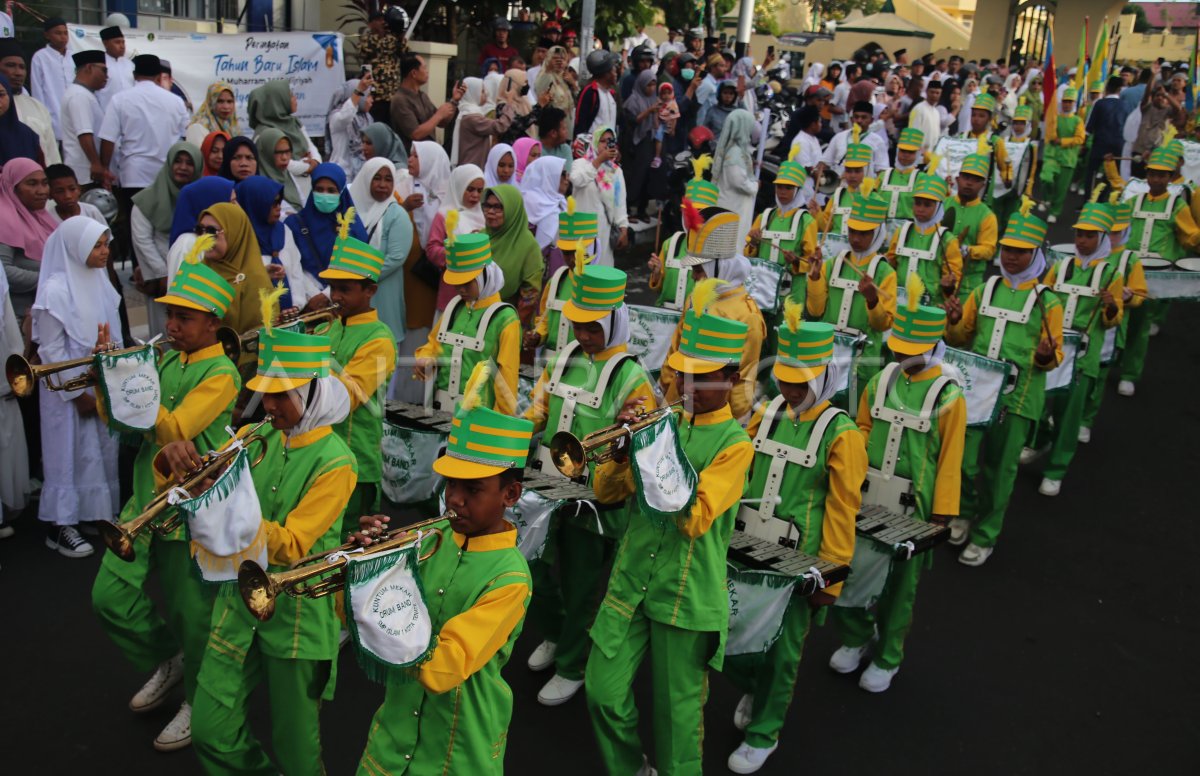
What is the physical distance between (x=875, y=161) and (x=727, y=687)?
406 inches

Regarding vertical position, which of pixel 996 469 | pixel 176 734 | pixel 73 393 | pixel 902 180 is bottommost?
pixel 176 734

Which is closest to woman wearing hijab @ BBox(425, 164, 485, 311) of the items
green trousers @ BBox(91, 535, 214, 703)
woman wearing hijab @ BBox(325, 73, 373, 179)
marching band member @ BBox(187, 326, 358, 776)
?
woman wearing hijab @ BBox(325, 73, 373, 179)

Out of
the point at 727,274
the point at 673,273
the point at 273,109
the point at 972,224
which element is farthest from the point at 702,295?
the point at 972,224

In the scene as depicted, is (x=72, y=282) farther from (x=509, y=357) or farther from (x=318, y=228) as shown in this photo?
(x=509, y=357)

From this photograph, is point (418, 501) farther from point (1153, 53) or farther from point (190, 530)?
point (1153, 53)

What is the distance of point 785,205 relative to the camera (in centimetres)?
1013

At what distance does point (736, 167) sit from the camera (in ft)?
43.3

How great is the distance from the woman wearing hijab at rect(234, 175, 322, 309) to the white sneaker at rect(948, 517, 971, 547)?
501 centimetres

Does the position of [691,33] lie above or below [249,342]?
above

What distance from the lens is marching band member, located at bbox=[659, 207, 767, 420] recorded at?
684cm

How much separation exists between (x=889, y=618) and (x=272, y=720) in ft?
10.7

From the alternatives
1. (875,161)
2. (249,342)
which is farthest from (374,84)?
(875,161)

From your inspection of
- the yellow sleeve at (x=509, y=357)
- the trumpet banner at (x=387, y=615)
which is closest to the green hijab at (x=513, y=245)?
the yellow sleeve at (x=509, y=357)

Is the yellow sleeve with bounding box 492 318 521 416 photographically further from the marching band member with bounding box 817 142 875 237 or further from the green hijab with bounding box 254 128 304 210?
the marching band member with bounding box 817 142 875 237
